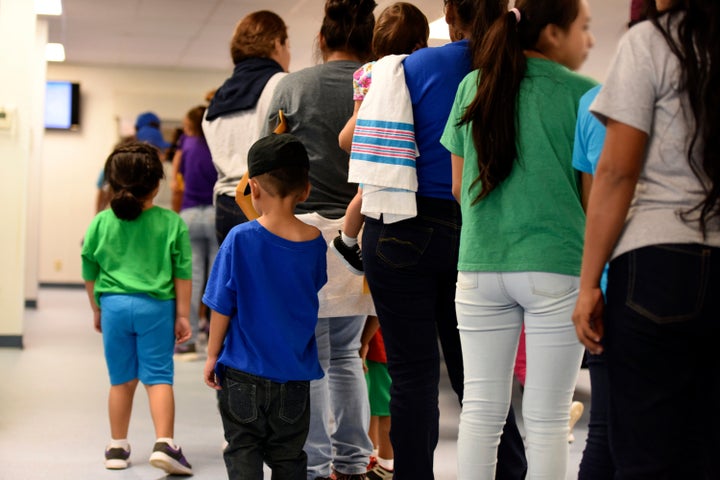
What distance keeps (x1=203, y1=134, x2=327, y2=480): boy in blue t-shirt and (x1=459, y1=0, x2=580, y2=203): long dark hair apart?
59 cm

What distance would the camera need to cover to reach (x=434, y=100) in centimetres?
233

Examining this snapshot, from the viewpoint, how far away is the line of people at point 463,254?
1.52 meters

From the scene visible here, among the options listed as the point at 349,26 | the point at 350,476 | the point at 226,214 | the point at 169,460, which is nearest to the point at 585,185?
the point at 349,26

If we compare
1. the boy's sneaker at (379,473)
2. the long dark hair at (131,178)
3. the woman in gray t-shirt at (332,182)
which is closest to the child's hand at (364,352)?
the woman in gray t-shirt at (332,182)

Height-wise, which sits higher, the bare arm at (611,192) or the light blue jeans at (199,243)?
the bare arm at (611,192)

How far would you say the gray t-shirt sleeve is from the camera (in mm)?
1522

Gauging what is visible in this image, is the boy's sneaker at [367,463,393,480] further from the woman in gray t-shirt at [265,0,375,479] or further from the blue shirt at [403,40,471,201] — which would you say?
the blue shirt at [403,40,471,201]

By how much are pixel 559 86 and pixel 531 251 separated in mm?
354

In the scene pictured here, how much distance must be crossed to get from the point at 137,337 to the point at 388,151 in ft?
4.65

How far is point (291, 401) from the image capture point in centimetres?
239

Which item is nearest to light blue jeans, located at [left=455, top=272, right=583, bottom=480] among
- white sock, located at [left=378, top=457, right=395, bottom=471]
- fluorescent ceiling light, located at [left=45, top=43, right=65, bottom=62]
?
white sock, located at [left=378, top=457, right=395, bottom=471]

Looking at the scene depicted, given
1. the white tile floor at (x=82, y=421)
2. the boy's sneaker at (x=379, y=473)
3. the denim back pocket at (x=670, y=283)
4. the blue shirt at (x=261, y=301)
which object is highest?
the denim back pocket at (x=670, y=283)

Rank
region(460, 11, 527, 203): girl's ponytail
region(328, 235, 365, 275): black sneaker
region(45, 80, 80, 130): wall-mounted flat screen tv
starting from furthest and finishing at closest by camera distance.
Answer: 1. region(45, 80, 80, 130): wall-mounted flat screen tv
2. region(328, 235, 365, 275): black sneaker
3. region(460, 11, 527, 203): girl's ponytail

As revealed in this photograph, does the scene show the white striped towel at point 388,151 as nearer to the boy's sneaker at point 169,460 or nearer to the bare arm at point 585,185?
the bare arm at point 585,185
